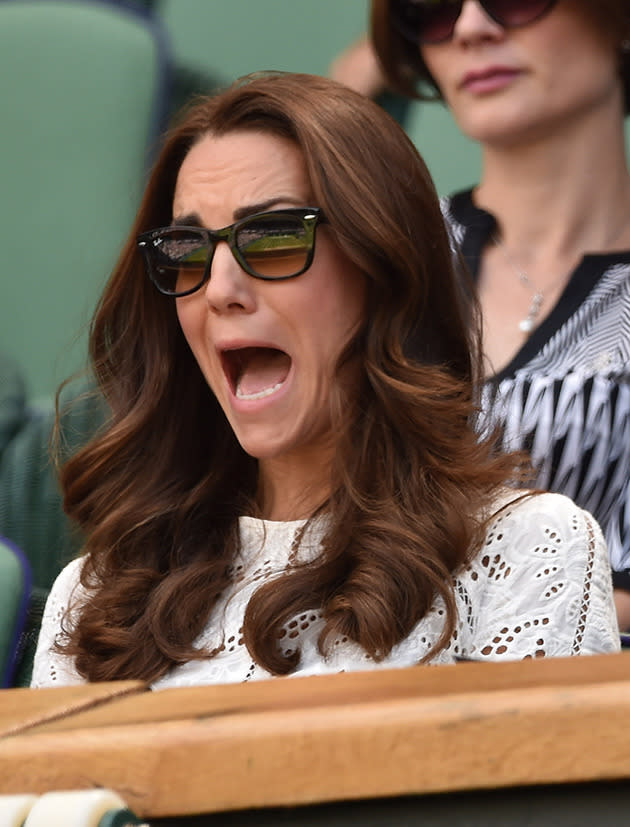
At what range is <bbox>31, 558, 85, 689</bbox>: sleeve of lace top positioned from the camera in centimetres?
138

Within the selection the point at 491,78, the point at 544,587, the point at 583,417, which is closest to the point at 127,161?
the point at 491,78

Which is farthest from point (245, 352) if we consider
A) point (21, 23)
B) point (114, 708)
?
point (21, 23)

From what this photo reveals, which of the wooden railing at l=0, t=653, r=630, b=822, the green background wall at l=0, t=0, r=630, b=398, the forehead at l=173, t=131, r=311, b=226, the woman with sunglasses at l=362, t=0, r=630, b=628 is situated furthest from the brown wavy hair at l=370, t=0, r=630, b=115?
the wooden railing at l=0, t=653, r=630, b=822

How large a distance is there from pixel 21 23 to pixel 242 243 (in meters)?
1.65

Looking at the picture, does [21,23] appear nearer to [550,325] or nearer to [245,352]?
[550,325]

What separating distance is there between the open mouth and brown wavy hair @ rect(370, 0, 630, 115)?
2.39ft

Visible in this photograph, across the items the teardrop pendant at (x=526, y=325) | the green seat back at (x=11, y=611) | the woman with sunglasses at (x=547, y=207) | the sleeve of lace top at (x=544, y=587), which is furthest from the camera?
the teardrop pendant at (x=526, y=325)


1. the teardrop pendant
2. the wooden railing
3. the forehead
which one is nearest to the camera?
the wooden railing

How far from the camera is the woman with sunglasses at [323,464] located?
3.96 ft

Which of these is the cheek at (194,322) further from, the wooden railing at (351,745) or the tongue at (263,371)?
the wooden railing at (351,745)

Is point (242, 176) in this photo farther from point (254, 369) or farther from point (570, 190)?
point (570, 190)

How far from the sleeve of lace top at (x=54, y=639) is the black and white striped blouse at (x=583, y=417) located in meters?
0.49

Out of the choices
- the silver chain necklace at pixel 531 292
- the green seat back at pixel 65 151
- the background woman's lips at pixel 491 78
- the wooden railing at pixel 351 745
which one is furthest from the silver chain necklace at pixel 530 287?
the wooden railing at pixel 351 745

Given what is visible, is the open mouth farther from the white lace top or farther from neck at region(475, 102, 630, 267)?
neck at region(475, 102, 630, 267)
